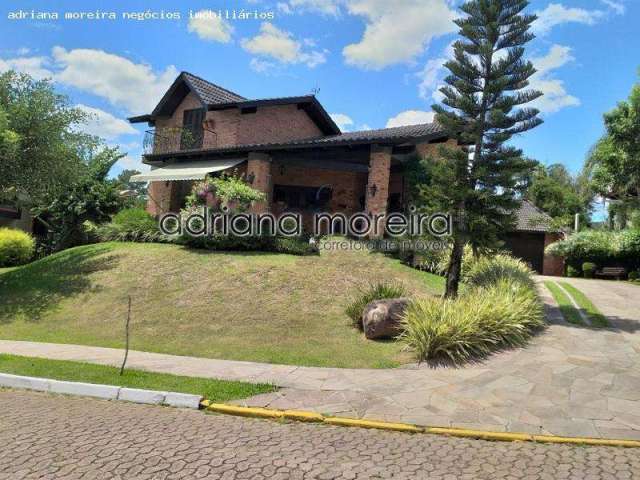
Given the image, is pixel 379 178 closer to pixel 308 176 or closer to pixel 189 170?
pixel 308 176

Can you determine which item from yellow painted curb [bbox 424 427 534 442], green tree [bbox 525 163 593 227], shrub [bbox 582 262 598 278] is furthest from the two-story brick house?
green tree [bbox 525 163 593 227]

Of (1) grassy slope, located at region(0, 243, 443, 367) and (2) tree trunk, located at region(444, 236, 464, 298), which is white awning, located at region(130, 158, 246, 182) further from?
(2) tree trunk, located at region(444, 236, 464, 298)

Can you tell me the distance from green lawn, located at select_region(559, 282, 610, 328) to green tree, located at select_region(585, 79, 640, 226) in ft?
19.5

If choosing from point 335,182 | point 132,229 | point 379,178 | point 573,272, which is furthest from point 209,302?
point 573,272

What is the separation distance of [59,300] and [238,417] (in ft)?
30.9

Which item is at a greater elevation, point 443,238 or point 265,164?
point 265,164

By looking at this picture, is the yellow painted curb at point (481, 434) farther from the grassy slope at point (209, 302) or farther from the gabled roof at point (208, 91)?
the gabled roof at point (208, 91)

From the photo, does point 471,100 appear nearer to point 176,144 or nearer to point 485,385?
point 485,385

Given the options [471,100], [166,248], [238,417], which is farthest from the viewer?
[166,248]

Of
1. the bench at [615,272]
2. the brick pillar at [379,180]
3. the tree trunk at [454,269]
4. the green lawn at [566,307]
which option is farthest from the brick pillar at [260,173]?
the bench at [615,272]

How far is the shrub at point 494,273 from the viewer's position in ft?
35.0

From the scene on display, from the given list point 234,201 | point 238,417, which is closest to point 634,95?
point 234,201

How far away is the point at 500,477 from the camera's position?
351 centimetres

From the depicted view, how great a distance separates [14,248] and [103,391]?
19547mm
